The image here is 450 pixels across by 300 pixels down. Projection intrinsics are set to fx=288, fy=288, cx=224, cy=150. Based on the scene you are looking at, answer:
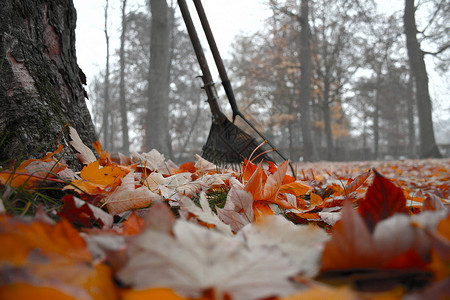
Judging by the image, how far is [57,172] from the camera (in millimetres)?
956

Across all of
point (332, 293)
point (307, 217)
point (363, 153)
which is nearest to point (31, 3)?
point (307, 217)

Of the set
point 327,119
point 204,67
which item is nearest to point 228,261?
point 204,67

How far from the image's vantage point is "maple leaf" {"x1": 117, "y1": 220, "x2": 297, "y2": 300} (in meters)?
0.37

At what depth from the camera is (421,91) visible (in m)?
12.0

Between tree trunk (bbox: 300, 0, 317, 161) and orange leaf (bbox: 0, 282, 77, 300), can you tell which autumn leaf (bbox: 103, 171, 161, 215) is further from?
tree trunk (bbox: 300, 0, 317, 161)

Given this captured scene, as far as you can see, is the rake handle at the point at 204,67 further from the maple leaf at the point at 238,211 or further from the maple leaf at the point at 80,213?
the maple leaf at the point at 80,213

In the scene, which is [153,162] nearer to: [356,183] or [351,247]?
[356,183]

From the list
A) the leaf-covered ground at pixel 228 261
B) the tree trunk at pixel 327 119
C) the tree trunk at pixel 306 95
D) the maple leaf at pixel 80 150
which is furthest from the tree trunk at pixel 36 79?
the tree trunk at pixel 327 119

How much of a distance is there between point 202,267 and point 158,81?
25.9ft

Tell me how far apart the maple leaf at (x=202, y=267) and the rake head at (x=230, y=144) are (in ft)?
6.14

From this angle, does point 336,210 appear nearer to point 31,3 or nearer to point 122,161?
point 122,161

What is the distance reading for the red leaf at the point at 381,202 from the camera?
60 cm

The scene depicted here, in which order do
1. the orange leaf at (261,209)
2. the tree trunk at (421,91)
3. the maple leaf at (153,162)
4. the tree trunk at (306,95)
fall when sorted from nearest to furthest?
1. the orange leaf at (261,209)
2. the maple leaf at (153,162)
3. the tree trunk at (421,91)
4. the tree trunk at (306,95)

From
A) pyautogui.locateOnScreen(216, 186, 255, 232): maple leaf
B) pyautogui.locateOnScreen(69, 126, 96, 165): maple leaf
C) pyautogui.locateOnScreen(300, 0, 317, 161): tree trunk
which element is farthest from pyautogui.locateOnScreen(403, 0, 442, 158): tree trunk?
pyautogui.locateOnScreen(69, 126, 96, 165): maple leaf
